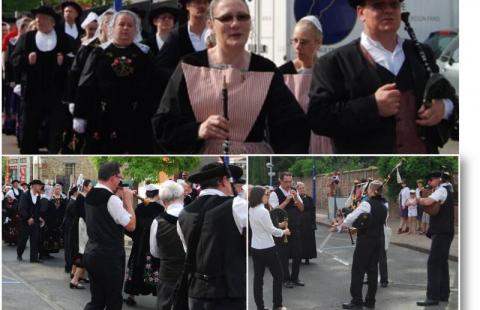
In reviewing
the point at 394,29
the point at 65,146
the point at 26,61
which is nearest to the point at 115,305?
the point at 65,146

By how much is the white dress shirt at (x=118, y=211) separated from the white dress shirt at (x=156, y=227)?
0.40 feet

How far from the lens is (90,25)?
6719 mm

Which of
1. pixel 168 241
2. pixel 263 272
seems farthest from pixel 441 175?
pixel 168 241

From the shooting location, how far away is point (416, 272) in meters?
5.13

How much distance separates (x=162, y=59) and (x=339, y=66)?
1.06m

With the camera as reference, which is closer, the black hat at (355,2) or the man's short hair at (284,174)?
the black hat at (355,2)

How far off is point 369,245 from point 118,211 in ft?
3.84

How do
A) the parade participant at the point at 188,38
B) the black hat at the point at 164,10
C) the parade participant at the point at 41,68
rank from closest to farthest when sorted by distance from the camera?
the parade participant at the point at 188,38, the black hat at the point at 164,10, the parade participant at the point at 41,68

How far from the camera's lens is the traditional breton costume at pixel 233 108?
4.92 meters

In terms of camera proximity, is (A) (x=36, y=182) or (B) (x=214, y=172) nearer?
(B) (x=214, y=172)

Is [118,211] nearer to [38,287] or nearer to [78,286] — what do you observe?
[78,286]

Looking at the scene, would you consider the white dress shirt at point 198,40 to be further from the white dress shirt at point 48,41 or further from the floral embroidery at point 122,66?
the white dress shirt at point 48,41

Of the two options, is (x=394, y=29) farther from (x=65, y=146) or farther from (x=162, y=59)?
(x=65, y=146)

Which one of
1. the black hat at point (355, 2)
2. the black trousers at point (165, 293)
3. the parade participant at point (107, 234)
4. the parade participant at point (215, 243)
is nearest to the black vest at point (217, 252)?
the parade participant at point (215, 243)
